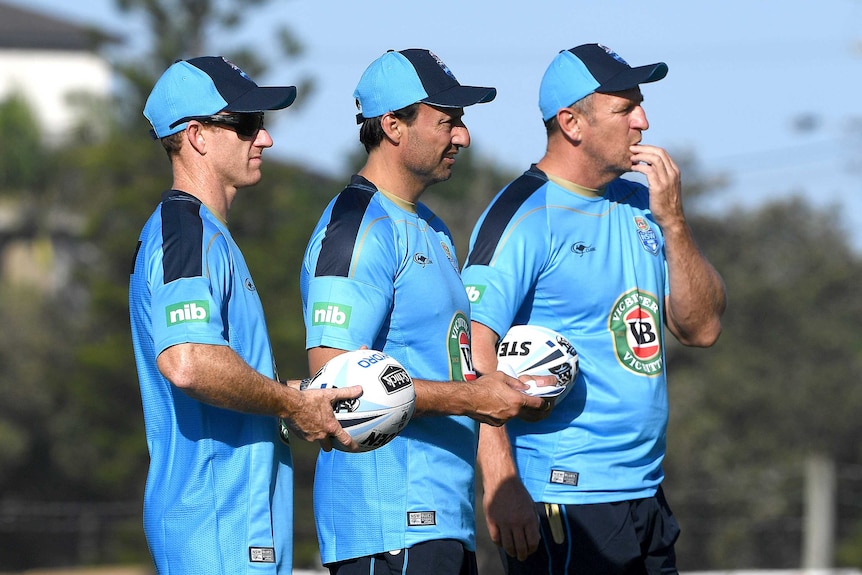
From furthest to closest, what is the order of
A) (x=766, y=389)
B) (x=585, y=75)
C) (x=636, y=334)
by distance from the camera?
(x=766, y=389), (x=585, y=75), (x=636, y=334)

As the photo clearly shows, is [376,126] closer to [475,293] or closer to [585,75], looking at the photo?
[475,293]

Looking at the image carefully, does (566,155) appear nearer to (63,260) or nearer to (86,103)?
(86,103)

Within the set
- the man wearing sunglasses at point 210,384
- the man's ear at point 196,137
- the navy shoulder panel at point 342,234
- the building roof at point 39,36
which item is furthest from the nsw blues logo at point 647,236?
the building roof at point 39,36

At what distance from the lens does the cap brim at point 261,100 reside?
4648 mm

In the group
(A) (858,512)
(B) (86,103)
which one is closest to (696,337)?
(A) (858,512)

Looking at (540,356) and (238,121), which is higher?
(238,121)

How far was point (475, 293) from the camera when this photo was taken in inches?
226

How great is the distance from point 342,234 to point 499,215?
48.1 inches

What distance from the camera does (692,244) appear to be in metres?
6.08

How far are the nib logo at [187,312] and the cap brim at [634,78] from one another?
255cm

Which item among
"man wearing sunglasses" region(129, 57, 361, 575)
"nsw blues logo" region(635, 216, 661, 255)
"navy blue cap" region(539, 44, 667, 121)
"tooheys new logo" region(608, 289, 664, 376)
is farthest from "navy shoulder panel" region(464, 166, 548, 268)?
"man wearing sunglasses" region(129, 57, 361, 575)

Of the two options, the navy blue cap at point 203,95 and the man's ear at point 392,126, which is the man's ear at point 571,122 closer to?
the man's ear at point 392,126

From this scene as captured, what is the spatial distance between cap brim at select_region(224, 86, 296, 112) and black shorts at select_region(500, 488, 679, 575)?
7.12 ft

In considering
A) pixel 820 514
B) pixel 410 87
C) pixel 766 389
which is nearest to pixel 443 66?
pixel 410 87
